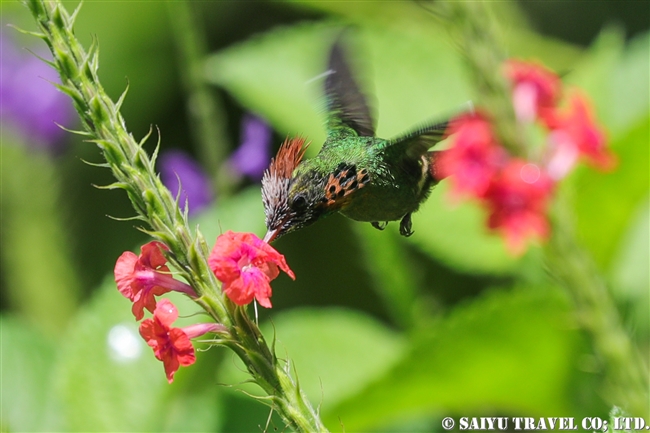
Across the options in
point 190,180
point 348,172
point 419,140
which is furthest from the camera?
point 190,180

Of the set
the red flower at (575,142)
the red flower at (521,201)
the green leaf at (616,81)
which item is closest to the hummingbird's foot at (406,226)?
the red flower at (521,201)

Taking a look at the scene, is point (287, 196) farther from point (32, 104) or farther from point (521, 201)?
point (32, 104)

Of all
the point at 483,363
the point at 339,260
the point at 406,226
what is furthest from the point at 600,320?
the point at 339,260

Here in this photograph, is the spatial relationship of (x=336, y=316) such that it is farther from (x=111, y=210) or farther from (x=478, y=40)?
(x=111, y=210)

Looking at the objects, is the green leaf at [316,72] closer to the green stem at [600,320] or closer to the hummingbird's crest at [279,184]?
the green stem at [600,320]

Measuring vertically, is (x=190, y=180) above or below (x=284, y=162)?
below

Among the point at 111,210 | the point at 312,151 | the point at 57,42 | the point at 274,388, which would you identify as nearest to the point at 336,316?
the point at 312,151
